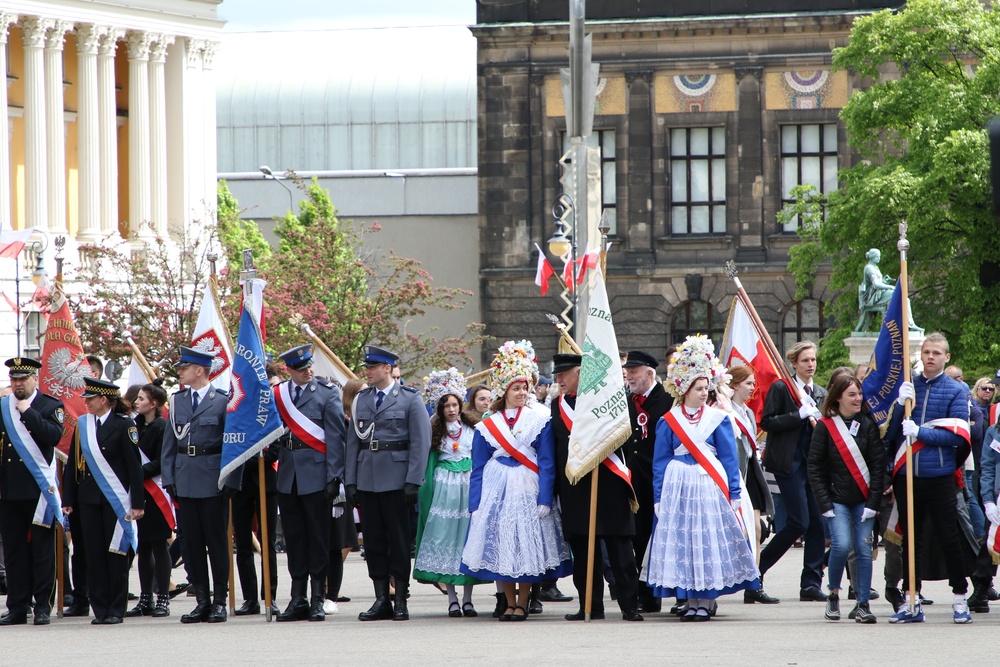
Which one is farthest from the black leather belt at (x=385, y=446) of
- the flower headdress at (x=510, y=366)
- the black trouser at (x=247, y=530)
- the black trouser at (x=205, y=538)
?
the black trouser at (x=205, y=538)

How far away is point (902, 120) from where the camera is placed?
3809 centimetres

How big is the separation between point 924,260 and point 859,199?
2.42 m

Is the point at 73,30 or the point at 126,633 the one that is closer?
Result: the point at 126,633

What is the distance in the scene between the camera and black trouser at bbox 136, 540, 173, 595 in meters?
14.1

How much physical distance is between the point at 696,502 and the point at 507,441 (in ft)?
4.80

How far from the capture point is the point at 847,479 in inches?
490

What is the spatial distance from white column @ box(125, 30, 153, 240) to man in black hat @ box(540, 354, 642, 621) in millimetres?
44042

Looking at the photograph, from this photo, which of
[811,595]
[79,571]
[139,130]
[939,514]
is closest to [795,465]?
[811,595]

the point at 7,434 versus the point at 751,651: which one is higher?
the point at 7,434

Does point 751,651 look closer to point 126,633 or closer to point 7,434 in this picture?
point 126,633

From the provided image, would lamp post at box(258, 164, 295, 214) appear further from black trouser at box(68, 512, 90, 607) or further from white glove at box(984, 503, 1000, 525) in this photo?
white glove at box(984, 503, 1000, 525)

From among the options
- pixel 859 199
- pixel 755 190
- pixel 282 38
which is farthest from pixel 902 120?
pixel 282 38

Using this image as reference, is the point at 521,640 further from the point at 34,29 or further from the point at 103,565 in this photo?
the point at 34,29

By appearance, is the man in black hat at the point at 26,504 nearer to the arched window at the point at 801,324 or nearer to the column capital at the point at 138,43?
the arched window at the point at 801,324
